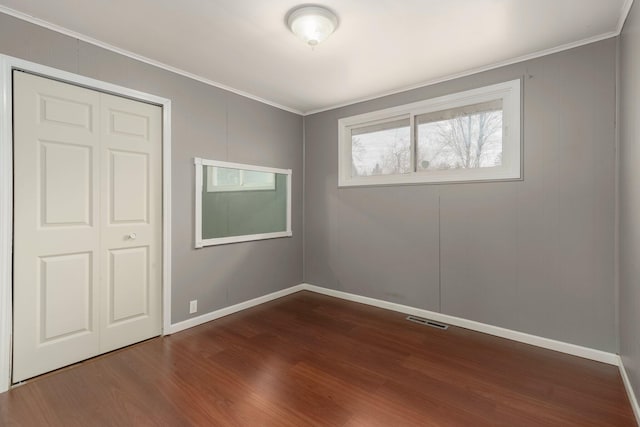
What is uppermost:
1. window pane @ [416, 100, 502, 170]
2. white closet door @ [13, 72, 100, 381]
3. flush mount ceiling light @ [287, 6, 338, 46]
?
flush mount ceiling light @ [287, 6, 338, 46]

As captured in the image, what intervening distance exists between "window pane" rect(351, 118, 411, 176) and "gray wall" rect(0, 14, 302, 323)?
90 centimetres

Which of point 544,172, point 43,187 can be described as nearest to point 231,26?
point 43,187

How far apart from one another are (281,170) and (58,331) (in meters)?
2.74

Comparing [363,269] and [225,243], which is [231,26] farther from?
[363,269]

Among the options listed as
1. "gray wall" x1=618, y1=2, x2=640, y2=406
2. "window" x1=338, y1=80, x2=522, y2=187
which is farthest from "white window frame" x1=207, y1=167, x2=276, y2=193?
"gray wall" x1=618, y1=2, x2=640, y2=406

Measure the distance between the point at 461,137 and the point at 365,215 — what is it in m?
1.39

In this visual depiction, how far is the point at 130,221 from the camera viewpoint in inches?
104

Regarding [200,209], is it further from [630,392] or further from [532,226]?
[630,392]

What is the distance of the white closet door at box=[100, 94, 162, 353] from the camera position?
250 centimetres

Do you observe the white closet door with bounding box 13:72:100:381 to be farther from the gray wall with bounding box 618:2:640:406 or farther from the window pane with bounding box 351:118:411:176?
the gray wall with bounding box 618:2:640:406

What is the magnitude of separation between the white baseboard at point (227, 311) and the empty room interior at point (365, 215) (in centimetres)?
2

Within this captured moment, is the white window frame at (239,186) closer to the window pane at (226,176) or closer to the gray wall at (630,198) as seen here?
the window pane at (226,176)

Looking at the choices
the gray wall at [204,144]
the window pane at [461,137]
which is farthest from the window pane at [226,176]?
the window pane at [461,137]

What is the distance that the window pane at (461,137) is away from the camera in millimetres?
2938
